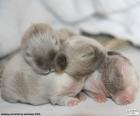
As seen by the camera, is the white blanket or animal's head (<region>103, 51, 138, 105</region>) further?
the white blanket

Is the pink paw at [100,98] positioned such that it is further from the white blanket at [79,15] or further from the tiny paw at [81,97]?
the white blanket at [79,15]

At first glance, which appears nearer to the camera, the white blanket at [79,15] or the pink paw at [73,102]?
the pink paw at [73,102]

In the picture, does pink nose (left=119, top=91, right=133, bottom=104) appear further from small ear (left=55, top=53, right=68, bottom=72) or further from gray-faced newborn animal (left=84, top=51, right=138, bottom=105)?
small ear (left=55, top=53, right=68, bottom=72)

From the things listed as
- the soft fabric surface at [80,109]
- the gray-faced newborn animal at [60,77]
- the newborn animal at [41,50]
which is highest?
the newborn animal at [41,50]

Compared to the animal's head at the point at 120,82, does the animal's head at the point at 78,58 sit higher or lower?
higher

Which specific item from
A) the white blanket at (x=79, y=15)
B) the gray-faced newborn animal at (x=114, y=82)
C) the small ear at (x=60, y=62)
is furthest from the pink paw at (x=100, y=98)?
the white blanket at (x=79, y=15)


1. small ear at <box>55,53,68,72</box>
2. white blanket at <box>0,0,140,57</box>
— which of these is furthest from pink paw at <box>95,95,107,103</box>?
white blanket at <box>0,0,140,57</box>

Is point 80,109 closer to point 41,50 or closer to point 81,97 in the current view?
point 81,97
